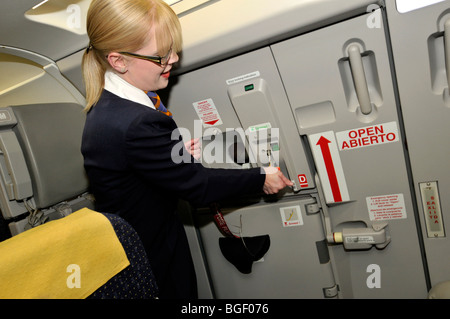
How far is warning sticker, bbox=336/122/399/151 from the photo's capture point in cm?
177

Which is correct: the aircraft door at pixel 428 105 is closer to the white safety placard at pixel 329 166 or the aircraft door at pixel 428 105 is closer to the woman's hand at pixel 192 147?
the white safety placard at pixel 329 166

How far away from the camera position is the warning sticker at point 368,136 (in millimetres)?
1771

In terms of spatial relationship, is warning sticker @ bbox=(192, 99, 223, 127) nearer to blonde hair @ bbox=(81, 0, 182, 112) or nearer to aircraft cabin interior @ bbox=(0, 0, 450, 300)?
aircraft cabin interior @ bbox=(0, 0, 450, 300)

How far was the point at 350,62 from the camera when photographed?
1.70 metres

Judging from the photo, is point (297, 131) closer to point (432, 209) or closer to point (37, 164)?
point (432, 209)

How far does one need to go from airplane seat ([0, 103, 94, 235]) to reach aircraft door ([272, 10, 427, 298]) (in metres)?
1.32

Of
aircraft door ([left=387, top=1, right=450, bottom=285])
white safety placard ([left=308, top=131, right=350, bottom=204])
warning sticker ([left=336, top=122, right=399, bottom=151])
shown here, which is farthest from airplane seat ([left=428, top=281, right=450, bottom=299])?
warning sticker ([left=336, top=122, right=399, bottom=151])

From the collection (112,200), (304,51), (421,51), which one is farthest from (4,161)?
(421,51)

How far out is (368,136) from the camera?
1.81 m

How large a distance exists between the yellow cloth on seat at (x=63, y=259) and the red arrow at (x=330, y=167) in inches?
45.6

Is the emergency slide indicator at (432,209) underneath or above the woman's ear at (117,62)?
underneath

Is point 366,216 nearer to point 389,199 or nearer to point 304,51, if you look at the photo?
point 389,199

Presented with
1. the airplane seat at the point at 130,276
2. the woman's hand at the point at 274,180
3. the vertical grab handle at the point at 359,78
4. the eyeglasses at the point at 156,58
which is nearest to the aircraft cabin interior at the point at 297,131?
the vertical grab handle at the point at 359,78

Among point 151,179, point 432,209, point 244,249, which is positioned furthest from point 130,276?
point 432,209
